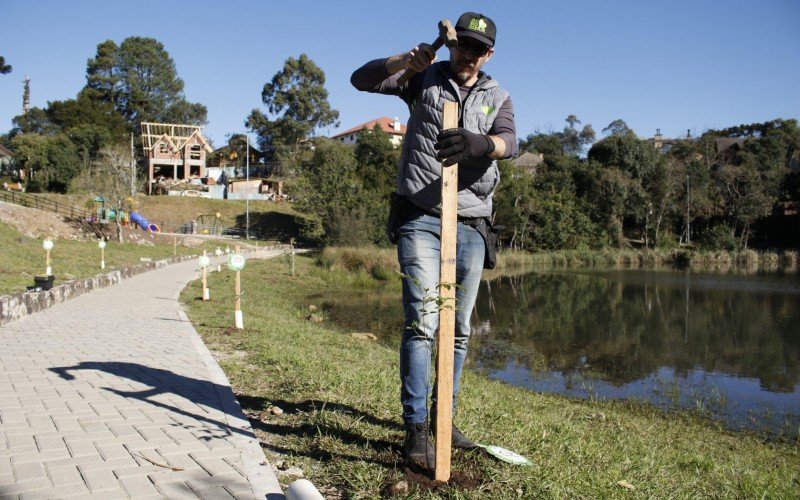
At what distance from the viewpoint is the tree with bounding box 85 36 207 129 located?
64875mm

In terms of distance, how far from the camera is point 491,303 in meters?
19.5

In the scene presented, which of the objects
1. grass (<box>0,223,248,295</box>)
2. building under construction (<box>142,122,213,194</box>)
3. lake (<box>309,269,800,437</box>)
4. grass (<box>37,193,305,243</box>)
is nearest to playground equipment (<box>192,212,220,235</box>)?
grass (<box>37,193,305,243</box>)

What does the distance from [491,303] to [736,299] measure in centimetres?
944

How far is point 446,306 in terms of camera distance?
8.35 feet

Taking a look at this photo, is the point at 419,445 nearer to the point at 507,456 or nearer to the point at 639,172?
the point at 507,456

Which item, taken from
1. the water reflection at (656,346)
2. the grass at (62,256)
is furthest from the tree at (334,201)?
the water reflection at (656,346)

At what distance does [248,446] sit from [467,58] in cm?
232

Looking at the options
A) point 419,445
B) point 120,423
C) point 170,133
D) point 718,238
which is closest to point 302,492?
point 419,445

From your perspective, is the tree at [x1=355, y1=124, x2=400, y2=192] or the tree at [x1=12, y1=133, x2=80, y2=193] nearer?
the tree at [x1=12, y1=133, x2=80, y2=193]

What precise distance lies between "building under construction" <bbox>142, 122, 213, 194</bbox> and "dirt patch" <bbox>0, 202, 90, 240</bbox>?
95.1ft

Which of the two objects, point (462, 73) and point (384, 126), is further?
point (384, 126)

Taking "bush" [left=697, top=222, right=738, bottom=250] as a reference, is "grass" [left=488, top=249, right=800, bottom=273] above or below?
below

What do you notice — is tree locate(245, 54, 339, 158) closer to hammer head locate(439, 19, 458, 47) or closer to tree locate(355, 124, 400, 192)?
tree locate(355, 124, 400, 192)

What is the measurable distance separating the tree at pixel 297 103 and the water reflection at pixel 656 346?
43.1 metres
